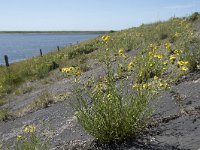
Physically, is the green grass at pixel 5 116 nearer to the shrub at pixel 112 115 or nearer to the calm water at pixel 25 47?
the shrub at pixel 112 115

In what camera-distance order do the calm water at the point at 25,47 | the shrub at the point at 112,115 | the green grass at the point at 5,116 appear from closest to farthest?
1. the shrub at the point at 112,115
2. the green grass at the point at 5,116
3. the calm water at the point at 25,47

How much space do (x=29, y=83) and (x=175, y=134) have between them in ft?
41.9

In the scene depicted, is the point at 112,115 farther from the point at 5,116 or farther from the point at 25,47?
the point at 25,47

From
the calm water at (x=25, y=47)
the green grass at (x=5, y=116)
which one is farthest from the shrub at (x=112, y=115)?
the calm water at (x=25, y=47)

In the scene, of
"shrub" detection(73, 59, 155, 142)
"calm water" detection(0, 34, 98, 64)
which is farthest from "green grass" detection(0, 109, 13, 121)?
"calm water" detection(0, 34, 98, 64)

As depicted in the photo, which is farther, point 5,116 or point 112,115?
point 5,116

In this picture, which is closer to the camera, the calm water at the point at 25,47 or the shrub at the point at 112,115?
the shrub at the point at 112,115

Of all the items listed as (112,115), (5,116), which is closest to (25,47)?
(5,116)

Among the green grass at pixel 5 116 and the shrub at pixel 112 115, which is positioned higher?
the shrub at pixel 112 115

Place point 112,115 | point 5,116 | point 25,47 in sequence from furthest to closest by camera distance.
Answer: point 25,47
point 5,116
point 112,115

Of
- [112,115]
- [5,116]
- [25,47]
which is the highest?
[112,115]

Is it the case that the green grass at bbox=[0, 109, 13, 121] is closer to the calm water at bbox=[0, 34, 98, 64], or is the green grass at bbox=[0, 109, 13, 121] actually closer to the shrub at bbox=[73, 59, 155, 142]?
the shrub at bbox=[73, 59, 155, 142]

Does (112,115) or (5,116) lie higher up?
(112,115)

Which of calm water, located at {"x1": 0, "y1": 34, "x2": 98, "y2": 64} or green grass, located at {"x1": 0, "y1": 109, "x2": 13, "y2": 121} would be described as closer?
green grass, located at {"x1": 0, "y1": 109, "x2": 13, "y2": 121}
